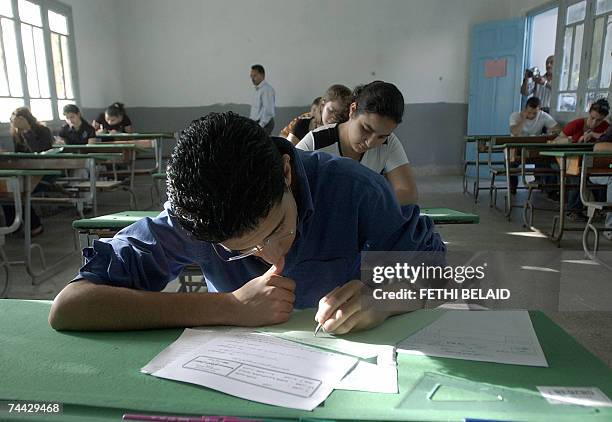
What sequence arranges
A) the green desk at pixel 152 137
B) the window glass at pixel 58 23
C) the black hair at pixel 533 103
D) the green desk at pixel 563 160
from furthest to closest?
the window glass at pixel 58 23
the black hair at pixel 533 103
the green desk at pixel 152 137
the green desk at pixel 563 160

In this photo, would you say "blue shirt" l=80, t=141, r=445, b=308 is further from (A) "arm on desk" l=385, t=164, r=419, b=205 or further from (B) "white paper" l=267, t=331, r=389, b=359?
(A) "arm on desk" l=385, t=164, r=419, b=205

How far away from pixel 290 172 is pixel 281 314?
263mm

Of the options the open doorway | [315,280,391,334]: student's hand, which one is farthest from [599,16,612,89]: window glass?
[315,280,391,334]: student's hand

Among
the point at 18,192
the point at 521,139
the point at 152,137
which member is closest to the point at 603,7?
the point at 521,139

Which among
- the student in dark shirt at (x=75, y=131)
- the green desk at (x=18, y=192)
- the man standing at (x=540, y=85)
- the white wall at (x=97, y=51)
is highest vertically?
the white wall at (x=97, y=51)

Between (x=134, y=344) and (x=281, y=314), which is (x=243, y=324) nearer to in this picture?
(x=281, y=314)

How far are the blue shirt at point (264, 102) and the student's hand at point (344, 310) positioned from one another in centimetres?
662

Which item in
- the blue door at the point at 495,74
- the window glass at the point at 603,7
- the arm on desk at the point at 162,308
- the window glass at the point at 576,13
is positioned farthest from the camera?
the blue door at the point at 495,74

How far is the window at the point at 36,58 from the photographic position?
5.31 meters

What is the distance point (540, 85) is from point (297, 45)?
387cm

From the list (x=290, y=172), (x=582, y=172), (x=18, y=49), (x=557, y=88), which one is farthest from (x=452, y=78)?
(x=290, y=172)

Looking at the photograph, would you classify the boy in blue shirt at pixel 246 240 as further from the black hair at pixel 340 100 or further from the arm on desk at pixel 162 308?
the black hair at pixel 340 100

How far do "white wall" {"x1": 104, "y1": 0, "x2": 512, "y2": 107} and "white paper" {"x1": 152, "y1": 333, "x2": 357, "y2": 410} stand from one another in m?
7.53

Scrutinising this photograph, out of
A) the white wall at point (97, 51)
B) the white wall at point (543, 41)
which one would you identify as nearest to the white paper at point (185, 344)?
the white wall at point (97, 51)
